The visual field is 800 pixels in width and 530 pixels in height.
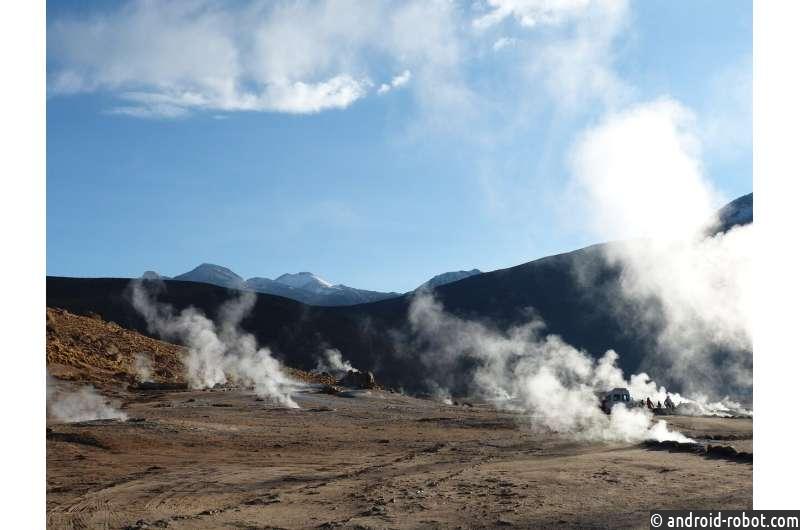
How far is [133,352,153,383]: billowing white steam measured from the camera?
51466 mm

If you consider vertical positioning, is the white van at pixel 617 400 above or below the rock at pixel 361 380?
above

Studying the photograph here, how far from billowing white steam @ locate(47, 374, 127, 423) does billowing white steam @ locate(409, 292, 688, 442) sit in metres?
25.8

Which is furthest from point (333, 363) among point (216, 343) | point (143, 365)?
point (143, 365)

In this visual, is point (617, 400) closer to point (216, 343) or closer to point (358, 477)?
point (358, 477)

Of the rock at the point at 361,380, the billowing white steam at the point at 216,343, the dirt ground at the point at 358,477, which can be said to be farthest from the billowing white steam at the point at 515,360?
the dirt ground at the point at 358,477

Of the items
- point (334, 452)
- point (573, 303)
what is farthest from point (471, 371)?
point (334, 452)

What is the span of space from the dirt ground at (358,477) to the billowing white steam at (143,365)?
2471cm

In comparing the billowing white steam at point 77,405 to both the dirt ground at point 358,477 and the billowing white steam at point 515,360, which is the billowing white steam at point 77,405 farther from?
the billowing white steam at point 515,360

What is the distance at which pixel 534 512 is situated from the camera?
11797mm

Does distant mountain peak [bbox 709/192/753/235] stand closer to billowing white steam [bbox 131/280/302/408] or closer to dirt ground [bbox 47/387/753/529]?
billowing white steam [bbox 131/280/302/408]

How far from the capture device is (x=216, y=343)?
81375 millimetres

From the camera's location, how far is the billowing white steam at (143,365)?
51466mm

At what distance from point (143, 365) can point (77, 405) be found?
26.7 m
